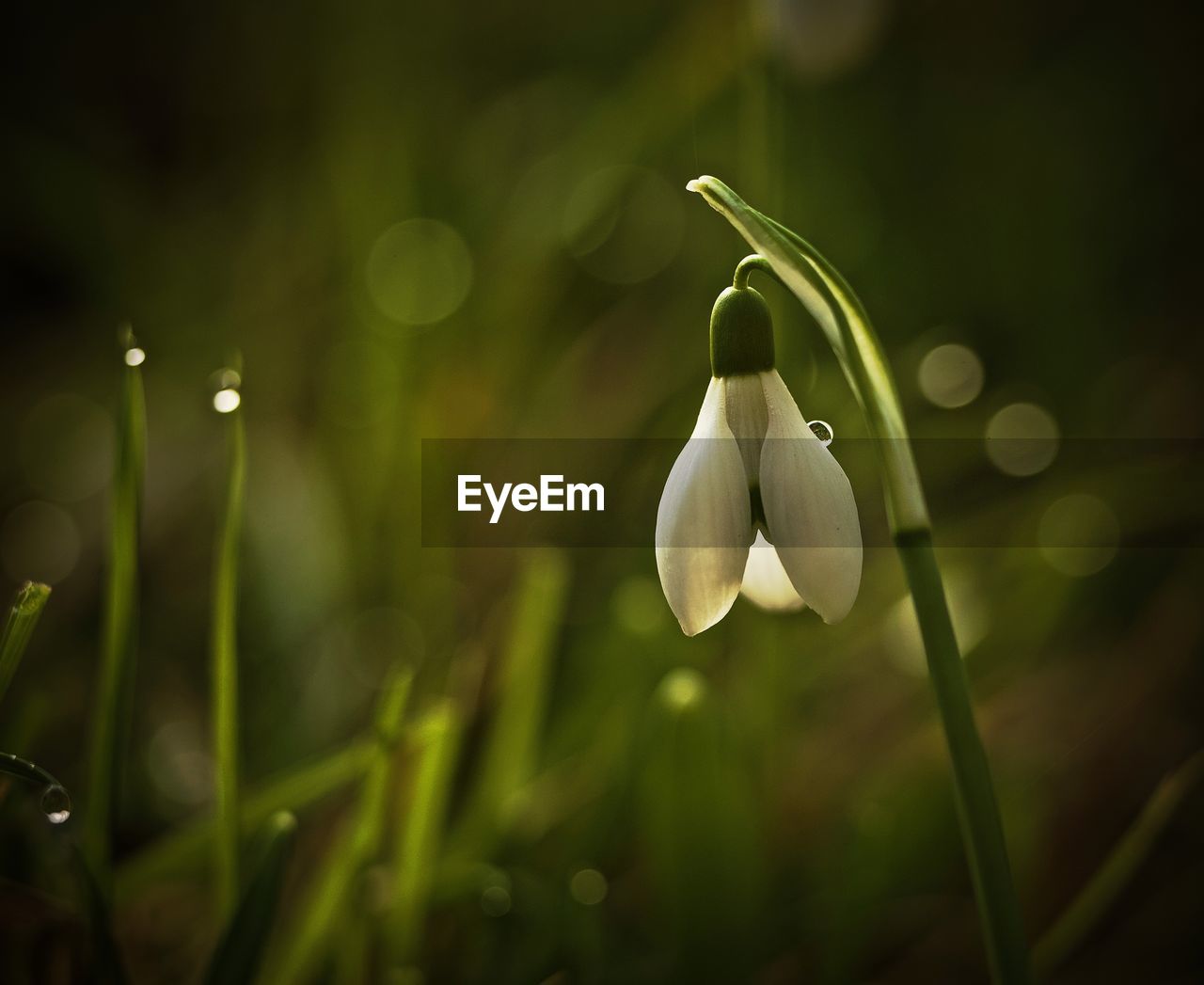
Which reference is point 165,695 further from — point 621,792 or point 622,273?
point 622,273

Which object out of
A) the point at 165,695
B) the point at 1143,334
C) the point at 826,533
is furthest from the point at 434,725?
the point at 1143,334

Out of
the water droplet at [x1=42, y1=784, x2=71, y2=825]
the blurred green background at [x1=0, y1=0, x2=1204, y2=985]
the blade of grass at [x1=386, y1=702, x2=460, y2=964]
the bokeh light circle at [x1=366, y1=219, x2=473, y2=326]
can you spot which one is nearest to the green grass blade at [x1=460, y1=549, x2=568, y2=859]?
the blurred green background at [x1=0, y1=0, x2=1204, y2=985]

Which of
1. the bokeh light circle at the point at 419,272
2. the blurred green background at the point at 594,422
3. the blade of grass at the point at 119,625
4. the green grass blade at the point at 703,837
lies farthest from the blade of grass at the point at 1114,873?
the bokeh light circle at the point at 419,272

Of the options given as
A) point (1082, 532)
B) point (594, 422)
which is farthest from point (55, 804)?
point (1082, 532)

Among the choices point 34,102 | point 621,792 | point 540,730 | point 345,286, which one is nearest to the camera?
point 621,792

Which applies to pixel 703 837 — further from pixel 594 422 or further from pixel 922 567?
pixel 594 422

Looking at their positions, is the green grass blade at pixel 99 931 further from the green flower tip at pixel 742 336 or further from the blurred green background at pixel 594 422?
the green flower tip at pixel 742 336

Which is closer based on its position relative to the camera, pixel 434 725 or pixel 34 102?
pixel 434 725
